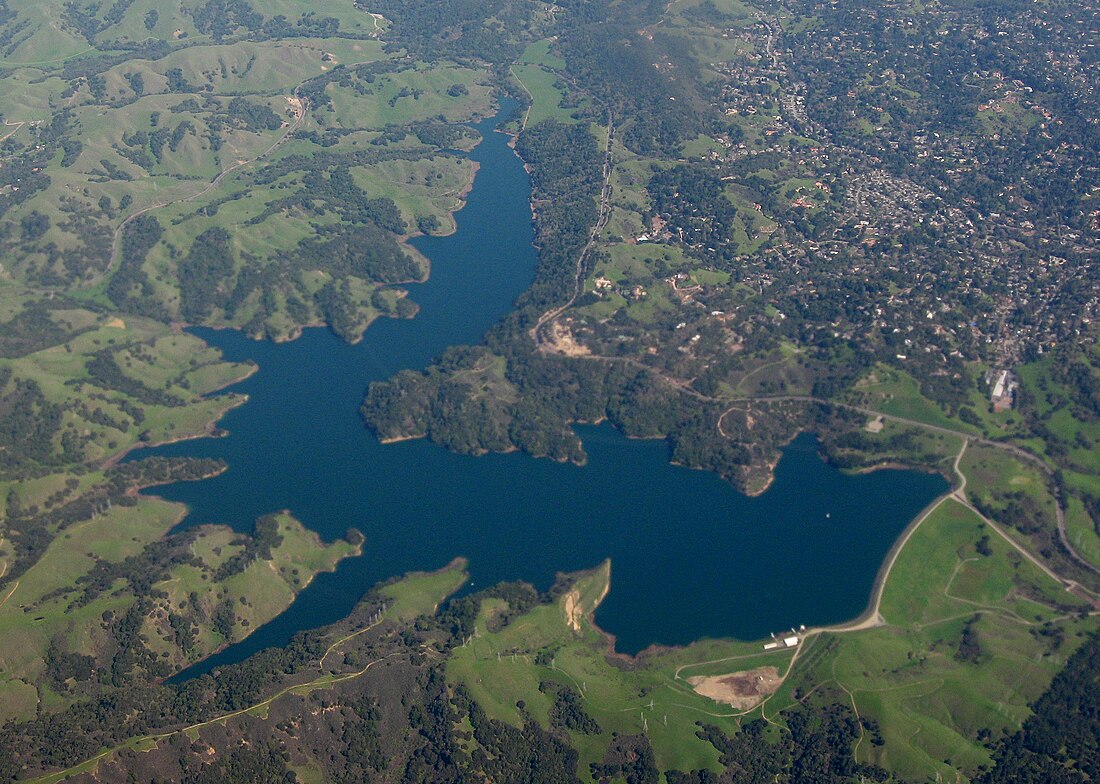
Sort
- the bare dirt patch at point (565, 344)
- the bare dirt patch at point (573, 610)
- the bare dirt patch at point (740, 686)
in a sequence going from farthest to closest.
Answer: the bare dirt patch at point (565, 344) < the bare dirt patch at point (573, 610) < the bare dirt patch at point (740, 686)

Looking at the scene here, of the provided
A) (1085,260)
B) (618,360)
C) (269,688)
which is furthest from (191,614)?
(1085,260)

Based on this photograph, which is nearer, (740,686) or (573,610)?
(740,686)

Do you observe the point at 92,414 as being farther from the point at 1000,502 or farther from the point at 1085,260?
the point at 1085,260

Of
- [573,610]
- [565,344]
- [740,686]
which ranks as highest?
[565,344]

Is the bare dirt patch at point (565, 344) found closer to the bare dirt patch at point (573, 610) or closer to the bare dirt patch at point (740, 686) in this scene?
the bare dirt patch at point (573, 610)

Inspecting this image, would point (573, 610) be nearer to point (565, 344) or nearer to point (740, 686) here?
point (740, 686)

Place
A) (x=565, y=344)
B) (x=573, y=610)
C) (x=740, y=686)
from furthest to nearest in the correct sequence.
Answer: (x=565, y=344) → (x=573, y=610) → (x=740, y=686)

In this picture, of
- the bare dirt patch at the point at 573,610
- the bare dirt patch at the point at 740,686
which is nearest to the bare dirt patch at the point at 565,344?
the bare dirt patch at the point at 573,610

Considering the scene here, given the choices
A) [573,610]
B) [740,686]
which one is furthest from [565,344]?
[740,686]

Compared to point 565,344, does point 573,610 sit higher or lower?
lower
